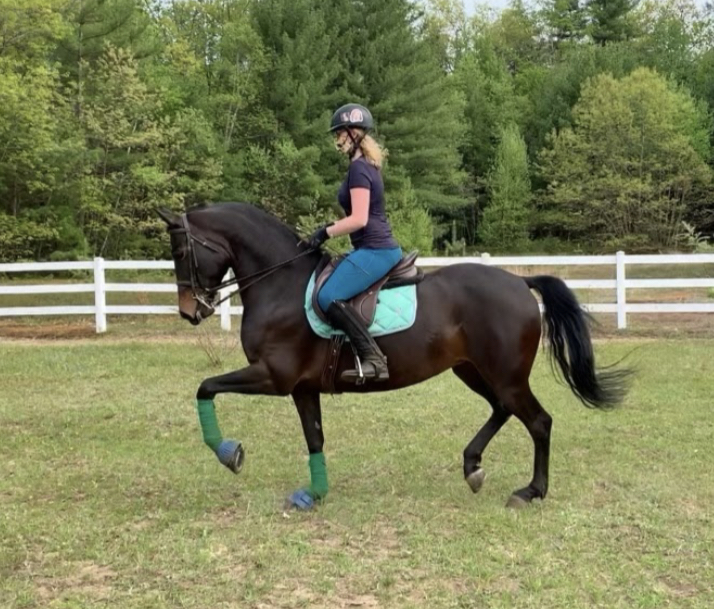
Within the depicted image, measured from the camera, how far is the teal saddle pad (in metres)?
5.00

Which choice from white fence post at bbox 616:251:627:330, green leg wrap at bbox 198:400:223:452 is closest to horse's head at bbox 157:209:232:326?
green leg wrap at bbox 198:400:223:452

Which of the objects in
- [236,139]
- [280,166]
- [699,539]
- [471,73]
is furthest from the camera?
[471,73]

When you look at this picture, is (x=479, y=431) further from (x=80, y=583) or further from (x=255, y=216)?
(x=80, y=583)

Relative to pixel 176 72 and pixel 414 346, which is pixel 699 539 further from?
pixel 176 72

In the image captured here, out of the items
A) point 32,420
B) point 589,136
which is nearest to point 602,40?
point 589,136

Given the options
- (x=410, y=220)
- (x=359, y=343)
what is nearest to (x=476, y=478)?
(x=359, y=343)

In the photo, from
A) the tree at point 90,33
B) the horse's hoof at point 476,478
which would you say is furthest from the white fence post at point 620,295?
the tree at point 90,33

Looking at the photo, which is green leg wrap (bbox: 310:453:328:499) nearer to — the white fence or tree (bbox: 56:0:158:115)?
the white fence

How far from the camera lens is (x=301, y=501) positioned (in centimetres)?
509

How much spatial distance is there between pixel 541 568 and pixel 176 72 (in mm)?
37441

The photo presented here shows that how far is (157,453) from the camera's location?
6.67 metres

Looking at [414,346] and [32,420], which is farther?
[32,420]

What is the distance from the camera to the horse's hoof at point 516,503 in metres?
5.07

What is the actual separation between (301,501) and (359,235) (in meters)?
1.89
